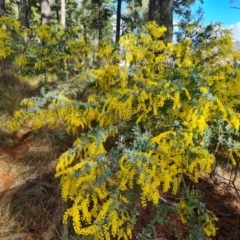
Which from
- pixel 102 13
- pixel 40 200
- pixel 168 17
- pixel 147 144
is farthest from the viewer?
pixel 102 13

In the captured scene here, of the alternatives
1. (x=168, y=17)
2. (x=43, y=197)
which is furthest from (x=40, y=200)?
(x=168, y=17)

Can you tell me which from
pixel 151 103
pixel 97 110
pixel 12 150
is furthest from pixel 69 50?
pixel 151 103

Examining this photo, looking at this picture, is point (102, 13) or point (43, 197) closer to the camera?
point (43, 197)

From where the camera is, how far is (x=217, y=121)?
184cm

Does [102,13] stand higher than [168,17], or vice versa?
[102,13]

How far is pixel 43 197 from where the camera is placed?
2559mm

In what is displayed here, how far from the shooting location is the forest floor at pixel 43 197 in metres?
2.26

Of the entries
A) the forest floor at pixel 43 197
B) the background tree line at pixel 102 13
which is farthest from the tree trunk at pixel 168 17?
the forest floor at pixel 43 197

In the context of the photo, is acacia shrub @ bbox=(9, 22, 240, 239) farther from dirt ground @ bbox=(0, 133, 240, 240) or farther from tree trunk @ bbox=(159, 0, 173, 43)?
tree trunk @ bbox=(159, 0, 173, 43)

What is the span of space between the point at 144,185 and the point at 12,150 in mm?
2658

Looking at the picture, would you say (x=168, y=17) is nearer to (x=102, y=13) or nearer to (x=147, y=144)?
(x=147, y=144)

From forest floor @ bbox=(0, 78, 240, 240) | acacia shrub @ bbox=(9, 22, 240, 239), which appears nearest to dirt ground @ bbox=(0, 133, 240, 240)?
forest floor @ bbox=(0, 78, 240, 240)

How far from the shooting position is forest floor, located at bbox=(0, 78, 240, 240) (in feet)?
7.42

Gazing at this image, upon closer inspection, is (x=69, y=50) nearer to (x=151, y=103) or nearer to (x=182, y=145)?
(x=151, y=103)
